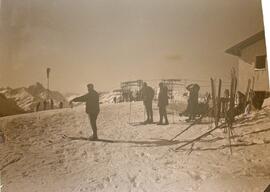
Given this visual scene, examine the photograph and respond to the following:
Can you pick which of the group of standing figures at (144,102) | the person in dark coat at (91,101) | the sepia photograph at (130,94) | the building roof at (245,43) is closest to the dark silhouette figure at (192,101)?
the sepia photograph at (130,94)

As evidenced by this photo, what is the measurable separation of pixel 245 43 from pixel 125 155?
2.46 ft

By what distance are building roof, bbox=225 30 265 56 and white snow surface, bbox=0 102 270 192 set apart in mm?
301

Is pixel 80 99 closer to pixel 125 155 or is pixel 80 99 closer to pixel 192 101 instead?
pixel 125 155

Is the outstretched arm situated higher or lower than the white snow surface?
higher

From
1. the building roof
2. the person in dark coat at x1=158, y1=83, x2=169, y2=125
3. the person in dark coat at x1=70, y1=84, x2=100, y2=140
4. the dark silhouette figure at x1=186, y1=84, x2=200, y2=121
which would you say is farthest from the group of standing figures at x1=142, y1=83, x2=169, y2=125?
the building roof

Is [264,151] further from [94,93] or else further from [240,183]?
[94,93]

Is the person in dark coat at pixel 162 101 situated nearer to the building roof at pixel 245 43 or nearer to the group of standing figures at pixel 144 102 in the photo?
the group of standing figures at pixel 144 102

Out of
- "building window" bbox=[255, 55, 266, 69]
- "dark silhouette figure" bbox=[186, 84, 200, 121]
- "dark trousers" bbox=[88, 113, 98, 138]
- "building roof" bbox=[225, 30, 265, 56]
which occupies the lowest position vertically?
"dark trousers" bbox=[88, 113, 98, 138]

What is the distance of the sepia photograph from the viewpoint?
5.64 feet

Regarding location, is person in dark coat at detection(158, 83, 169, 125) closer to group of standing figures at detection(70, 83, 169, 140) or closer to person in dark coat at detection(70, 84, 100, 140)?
group of standing figures at detection(70, 83, 169, 140)

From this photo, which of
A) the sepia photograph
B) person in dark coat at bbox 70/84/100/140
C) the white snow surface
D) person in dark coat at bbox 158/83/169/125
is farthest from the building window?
person in dark coat at bbox 70/84/100/140

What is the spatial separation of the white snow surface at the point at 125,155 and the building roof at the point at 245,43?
301 mm

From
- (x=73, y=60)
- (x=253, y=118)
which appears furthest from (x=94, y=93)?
(x=253, y=118)

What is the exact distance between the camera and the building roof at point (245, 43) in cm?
176
